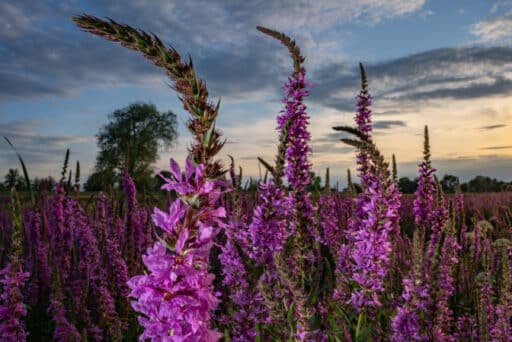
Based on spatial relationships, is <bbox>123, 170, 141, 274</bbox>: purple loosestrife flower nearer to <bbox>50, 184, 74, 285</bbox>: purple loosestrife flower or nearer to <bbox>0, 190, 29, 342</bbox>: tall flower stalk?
<bbox>50, 184, 74, 285</bbox>: purple loosestrife flower

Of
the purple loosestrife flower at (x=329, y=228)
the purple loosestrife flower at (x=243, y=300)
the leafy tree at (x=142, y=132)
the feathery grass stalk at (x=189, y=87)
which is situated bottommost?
the purple loosestrife flower at (x=243, y=300)

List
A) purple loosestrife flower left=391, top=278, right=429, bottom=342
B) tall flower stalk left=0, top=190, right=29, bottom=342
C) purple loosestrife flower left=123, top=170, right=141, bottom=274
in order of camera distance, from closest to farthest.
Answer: purple loosestrife flower left=391, top=278, right=429, bottom=342
tall flower stalk left=0, top=190, right=29, bottom=342
purple loosestrife flower left=123, top=170, right=141, bottom=274

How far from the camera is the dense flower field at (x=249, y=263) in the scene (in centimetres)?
128

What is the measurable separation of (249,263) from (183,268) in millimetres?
1307

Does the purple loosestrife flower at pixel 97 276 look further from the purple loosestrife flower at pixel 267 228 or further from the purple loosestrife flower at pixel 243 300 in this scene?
the purple loosestrife flower at pixel 267 228

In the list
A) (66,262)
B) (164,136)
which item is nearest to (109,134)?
(164,136)

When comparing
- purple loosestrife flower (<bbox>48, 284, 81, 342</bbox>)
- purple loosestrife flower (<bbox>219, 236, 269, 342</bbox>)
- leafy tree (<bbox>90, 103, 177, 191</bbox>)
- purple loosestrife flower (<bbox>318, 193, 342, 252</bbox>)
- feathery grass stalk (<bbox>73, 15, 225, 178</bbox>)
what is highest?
leafy tree (<bbox>90, 103, 177, 191</bbox>)

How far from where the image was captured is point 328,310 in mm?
4016

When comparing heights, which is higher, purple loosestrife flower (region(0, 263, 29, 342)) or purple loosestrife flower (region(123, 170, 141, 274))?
purple loosestrife flower (region(123, 170, 141, 274))

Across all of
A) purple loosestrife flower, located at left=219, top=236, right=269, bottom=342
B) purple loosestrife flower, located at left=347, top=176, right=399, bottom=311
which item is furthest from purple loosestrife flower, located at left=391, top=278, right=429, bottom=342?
purple loosestrife flower, located at left=219, top=236, right=269, bottom=342

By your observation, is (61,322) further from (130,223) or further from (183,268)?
(183,268)

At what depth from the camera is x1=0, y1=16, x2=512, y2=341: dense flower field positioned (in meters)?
1.28

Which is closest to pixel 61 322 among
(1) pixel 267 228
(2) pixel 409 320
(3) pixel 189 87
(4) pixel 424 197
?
(1) pixel 267 228

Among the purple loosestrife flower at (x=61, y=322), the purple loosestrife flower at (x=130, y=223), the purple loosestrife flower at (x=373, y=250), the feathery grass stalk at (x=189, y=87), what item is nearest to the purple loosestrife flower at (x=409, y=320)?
the purple loosestrife flower at (x=373, y=250)
